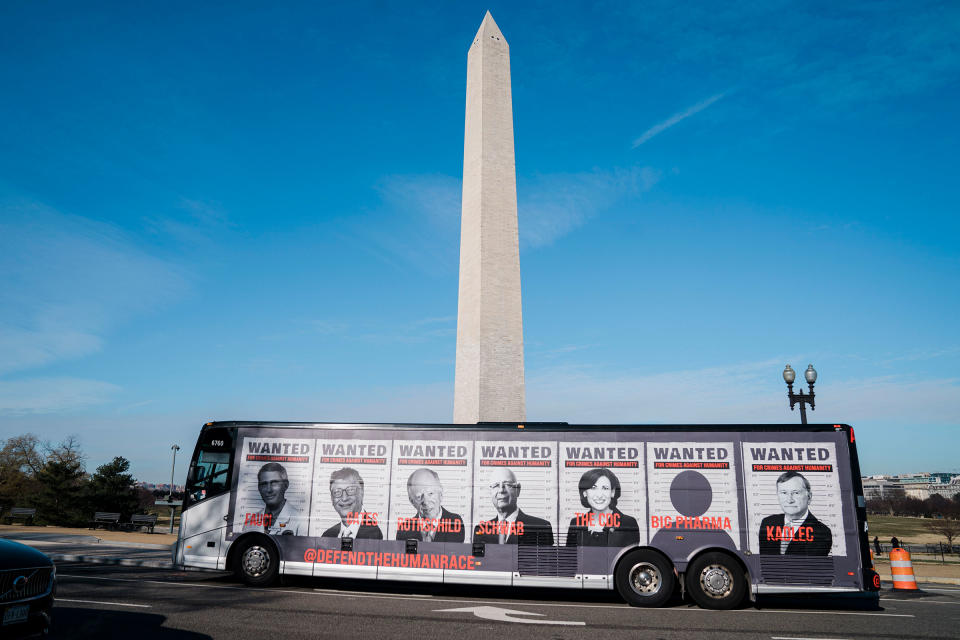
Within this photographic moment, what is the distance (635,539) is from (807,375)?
11.2m

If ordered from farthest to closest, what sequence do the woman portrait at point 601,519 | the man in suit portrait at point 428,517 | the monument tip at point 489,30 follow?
the monument tip at point 489,30, the man in suit portrait at point 428,517, the woman portrait at point 601,519

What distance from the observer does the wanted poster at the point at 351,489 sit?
11.8m

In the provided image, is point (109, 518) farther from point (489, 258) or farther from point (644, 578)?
point (644, 578)

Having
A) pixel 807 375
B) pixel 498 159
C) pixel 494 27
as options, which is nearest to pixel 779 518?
pixel 807 375

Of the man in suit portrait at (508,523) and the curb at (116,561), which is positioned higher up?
the man in suit portrait at (508,523)

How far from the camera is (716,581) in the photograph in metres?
10.6

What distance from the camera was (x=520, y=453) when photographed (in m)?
11.6

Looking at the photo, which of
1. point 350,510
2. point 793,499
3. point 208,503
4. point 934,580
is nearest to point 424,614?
point 350,510

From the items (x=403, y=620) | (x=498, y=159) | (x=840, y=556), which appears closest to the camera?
(x=403, y=620)

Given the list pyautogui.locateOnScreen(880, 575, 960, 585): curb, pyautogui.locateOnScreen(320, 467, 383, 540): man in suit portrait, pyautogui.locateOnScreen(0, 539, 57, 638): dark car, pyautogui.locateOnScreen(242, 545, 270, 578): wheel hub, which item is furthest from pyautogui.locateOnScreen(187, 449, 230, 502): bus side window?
pyautogui.locateOnScreen(880, 575, 960, 585): curb

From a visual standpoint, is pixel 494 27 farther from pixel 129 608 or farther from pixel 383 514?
pixel 129 608

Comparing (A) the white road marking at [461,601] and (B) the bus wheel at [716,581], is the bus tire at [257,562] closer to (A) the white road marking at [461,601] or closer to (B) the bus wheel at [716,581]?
(A) the white road marking at [461,601]

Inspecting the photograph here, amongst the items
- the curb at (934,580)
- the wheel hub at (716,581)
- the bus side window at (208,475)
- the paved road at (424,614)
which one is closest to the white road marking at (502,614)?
the paved road at (424,614)

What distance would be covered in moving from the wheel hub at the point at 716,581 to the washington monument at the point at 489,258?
564 inches
